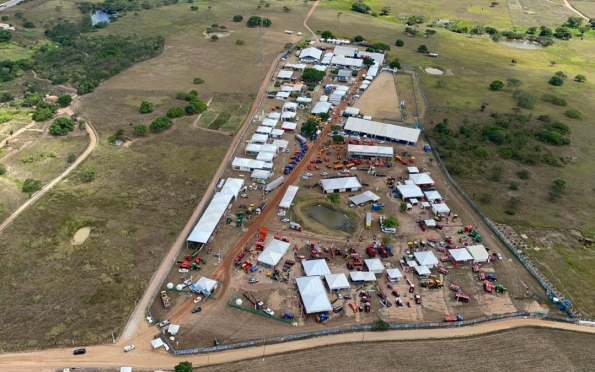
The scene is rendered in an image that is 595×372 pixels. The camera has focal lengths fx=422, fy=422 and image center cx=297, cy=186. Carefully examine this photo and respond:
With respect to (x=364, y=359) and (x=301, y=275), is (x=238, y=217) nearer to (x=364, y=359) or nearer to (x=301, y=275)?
(x=301, y=275)

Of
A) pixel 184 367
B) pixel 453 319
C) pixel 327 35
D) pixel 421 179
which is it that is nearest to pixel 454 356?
pixel 453 319

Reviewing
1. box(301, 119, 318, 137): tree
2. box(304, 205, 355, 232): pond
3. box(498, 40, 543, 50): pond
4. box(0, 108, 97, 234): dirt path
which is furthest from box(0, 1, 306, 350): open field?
box(498, 40, 543, 50): pond

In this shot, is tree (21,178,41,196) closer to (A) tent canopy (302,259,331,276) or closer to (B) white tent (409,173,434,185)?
(A) tent canopy (302,259,331,276)

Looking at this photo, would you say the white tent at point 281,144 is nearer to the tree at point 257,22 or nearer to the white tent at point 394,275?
the white tent at point 394,275

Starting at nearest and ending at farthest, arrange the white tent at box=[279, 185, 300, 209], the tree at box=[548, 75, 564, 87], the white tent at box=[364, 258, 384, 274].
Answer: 1. the white tent at box=[364, 258, 384, 274]
2. the white tent at box=[279, 185, 300, 209]
3. the tree at box=[548, 75, 564, 87]

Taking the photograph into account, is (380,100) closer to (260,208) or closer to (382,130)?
(382,130)

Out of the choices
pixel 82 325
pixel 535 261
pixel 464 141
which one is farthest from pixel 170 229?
pixel 464 141

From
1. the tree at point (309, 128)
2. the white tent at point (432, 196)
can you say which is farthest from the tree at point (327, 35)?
the white tent at point (432, 196)
